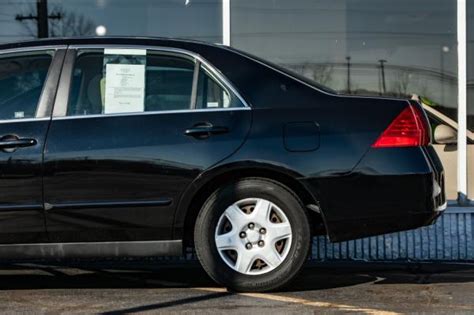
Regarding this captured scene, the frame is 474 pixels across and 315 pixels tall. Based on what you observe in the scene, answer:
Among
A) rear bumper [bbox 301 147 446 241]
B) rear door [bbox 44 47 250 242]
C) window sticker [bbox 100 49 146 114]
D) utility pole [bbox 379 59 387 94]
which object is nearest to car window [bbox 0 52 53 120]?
rear door [bbox 44 47 250 242]

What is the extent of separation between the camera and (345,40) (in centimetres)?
749

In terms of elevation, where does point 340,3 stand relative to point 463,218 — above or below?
above

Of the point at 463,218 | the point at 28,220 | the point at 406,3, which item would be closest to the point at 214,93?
the point at 28,220

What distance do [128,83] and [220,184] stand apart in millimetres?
925

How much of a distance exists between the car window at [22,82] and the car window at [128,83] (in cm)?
23

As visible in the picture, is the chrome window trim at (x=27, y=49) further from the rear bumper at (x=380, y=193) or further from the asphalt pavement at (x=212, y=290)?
the rear bumper at (x=380, y=193)

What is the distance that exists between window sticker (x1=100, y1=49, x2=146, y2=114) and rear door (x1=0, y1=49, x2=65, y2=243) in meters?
0.34

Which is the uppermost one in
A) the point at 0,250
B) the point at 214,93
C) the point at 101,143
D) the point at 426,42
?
the point at 426,42

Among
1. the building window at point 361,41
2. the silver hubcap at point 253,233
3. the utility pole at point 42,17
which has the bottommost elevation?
the silver hubcap at point 253,233

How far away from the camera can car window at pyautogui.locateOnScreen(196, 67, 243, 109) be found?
16.6 feet

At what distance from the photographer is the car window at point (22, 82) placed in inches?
200

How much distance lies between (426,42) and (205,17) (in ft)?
7.15

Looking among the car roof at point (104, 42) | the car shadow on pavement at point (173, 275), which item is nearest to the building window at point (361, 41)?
the car shadow on pavement at point (173, 275)

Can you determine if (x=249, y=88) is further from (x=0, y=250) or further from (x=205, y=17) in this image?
(x=205, y=17)
